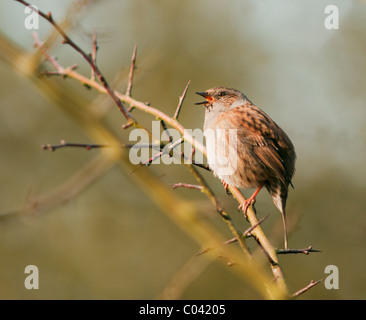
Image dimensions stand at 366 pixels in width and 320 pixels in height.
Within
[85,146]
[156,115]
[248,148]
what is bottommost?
[85,146]

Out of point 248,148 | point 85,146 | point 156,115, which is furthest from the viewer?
point 248,148

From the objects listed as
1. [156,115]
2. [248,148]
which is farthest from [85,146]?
[248,148]

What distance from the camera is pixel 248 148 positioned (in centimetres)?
584

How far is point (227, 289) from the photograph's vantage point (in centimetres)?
1190

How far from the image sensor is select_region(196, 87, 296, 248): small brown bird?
5.54 m

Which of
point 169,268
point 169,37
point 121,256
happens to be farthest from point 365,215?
point 169,37

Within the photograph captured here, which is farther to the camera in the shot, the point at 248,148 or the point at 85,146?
the point at 248,148

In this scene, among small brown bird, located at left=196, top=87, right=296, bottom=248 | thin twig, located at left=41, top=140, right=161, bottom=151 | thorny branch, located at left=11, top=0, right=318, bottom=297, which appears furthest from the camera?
small brown bird, located at left=196, top=87, right=296, bottom=248

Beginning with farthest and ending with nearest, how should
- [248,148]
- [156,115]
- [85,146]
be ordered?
[248,148] < [156,115] < [85,146]

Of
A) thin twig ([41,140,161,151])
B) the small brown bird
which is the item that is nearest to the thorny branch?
thin twig ([41,140,161,151])

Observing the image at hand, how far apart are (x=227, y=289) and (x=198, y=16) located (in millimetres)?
8593

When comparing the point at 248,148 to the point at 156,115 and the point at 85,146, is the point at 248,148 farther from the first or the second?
the point at 85,146

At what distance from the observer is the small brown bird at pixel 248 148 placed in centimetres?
554

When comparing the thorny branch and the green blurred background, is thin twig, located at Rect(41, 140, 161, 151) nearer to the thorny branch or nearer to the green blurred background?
the thorny branch
